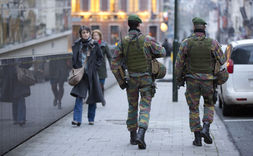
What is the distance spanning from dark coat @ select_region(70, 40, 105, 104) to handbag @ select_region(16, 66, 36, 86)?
124 cm

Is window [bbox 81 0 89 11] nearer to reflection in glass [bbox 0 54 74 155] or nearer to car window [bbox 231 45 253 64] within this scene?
reflection in glass [bbox 0 54 74 155]

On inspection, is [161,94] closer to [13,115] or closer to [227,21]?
[13,115]

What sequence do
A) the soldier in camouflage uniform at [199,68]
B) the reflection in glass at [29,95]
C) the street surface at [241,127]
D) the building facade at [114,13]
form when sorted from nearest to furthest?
the reflection in glass at [29,95] → the soldier in camouflage uniform at [199,68] → the street surface at [241,127] → the building facade at [114,13]

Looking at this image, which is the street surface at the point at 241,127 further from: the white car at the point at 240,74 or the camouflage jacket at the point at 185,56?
the camouflage jacket at the point at 185,56

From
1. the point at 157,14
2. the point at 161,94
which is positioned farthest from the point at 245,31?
the point at 161,94

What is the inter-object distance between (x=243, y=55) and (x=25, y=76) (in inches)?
200

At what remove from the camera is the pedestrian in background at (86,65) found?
10.3 meters

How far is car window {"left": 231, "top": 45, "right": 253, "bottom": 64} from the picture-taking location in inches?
472

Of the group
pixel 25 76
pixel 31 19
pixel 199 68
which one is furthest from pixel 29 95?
pixel 31 19

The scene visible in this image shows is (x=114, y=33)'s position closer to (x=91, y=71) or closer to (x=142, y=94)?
(x=91, y=71)

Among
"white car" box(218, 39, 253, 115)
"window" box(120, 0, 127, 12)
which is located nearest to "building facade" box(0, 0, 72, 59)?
"white car" box(218, 39, 253, 115)

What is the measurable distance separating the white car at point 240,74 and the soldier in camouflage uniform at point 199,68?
380 cm

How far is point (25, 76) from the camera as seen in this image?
8.64m

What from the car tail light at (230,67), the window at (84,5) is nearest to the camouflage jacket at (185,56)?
the car tail light at (230,67)
